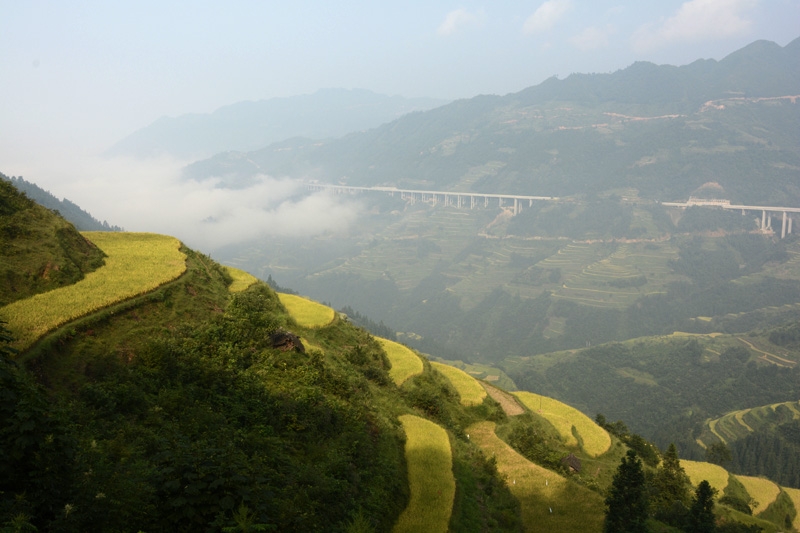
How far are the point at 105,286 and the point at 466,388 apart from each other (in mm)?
21201

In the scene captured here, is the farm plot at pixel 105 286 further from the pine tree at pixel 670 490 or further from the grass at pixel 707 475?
the grass at pixel 707 475

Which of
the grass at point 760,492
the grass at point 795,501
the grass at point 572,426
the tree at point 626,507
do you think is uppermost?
the tree at point 626,507

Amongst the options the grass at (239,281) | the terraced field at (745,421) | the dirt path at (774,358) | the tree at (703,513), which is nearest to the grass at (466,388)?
the tree at (703,513)

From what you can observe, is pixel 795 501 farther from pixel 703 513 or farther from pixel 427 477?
pixel 427 477

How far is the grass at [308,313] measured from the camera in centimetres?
2553

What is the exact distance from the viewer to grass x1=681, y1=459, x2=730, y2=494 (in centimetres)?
3981

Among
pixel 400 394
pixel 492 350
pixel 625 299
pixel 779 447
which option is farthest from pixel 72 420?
pixel 625 299

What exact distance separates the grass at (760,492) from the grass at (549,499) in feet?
95.6

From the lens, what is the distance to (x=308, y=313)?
89.0ft

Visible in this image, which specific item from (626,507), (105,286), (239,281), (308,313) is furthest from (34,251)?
(626,507)

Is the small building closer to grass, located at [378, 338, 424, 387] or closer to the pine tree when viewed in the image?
the pine tree

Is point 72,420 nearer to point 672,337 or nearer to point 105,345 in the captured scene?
point 105,345

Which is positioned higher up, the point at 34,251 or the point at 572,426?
the point at 34,251

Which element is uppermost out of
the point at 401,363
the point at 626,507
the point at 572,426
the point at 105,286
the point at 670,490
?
the point at 105,286
